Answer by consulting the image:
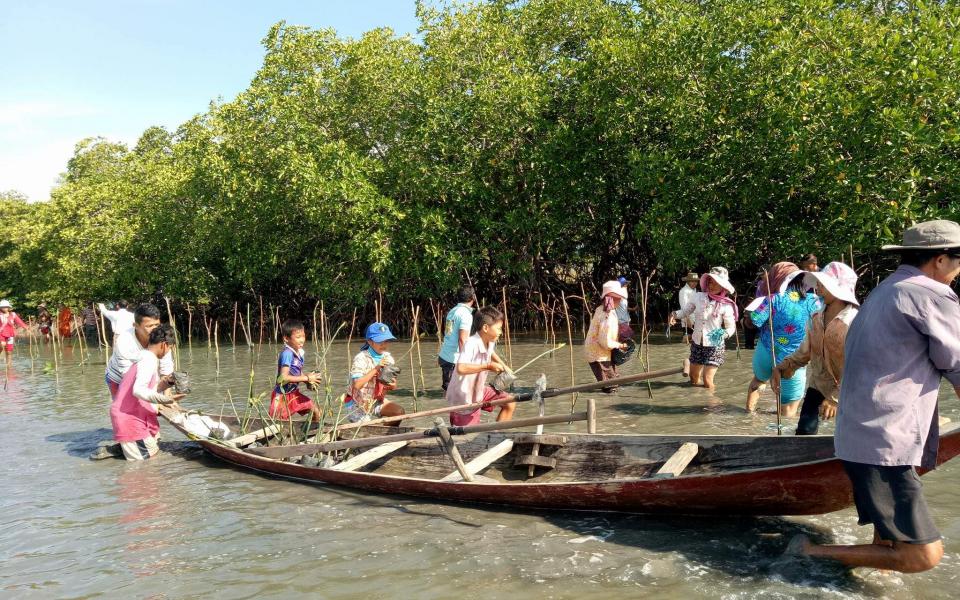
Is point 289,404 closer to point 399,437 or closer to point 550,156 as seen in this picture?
point 399,437

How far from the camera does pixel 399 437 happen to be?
559 cm

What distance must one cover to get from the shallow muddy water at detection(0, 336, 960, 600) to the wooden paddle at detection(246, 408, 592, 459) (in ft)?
1.00

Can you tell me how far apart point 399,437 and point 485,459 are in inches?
26.6

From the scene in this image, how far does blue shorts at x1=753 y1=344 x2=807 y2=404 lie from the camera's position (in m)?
6.75

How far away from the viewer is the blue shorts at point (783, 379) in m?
6.75

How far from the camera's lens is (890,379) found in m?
3.32

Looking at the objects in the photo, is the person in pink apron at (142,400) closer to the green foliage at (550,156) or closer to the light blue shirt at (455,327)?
the light blue shirt at (455,327)

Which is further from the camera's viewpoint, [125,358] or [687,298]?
[687,298]

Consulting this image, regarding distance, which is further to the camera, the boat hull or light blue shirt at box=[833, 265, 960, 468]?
the boat hull

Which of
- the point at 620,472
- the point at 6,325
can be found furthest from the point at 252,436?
the point at 6,325

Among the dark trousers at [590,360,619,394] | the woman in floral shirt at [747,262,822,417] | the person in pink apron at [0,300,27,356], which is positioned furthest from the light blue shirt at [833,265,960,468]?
the person in pink apron at [0,300,27,356]

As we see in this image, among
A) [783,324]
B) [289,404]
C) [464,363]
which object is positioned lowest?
[289,404]

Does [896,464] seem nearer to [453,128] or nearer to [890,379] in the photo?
[890,379]

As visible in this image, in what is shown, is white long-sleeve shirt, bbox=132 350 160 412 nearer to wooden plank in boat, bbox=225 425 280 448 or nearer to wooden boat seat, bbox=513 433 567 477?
wooden plank in boat, bbox=225 425 280 448
